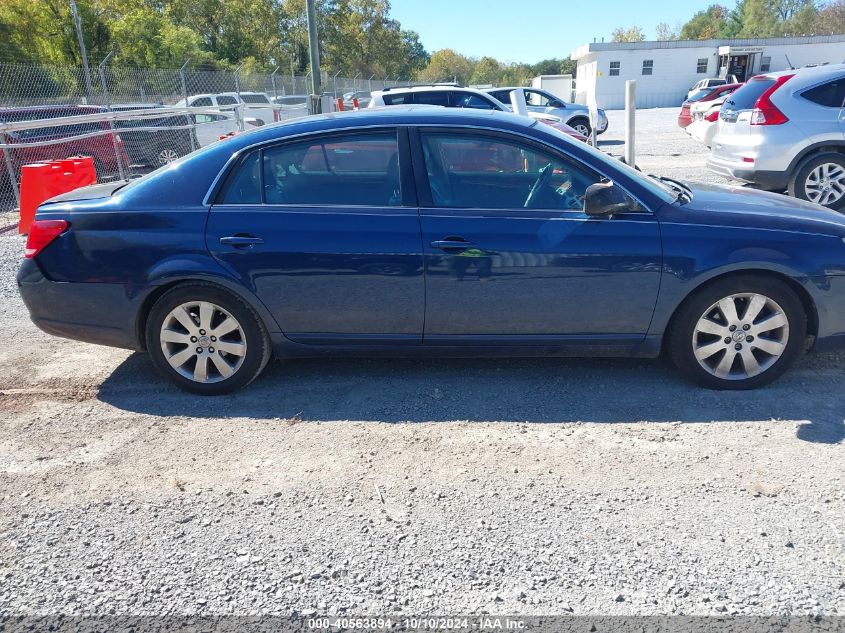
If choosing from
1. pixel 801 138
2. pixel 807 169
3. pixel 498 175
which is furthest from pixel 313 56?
pixel 498 175

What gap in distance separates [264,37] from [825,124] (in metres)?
49.3

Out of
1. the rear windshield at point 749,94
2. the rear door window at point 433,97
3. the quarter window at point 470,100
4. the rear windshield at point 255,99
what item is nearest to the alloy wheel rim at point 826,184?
the rear windshield at point 749,94

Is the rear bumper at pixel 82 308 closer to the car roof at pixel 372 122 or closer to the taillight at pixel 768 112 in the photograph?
the car roof at pixel 372 122

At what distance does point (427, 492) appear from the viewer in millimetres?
3121

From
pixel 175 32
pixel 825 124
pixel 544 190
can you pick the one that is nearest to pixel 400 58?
pixel 175 32

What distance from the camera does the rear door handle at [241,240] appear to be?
392 cm

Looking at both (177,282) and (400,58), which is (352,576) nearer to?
(177,282)

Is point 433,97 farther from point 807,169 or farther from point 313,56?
point 807,169

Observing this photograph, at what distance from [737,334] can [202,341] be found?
3.19 m

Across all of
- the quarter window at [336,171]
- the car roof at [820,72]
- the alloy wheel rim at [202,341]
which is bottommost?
the alloy wheel rim at [202,341]

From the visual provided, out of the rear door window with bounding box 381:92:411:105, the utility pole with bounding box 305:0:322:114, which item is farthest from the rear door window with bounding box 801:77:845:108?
the utility pole with bounding box 305:0:322:114

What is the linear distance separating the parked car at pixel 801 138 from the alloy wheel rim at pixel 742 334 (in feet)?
18.0

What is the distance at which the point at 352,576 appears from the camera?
2598 millimetres

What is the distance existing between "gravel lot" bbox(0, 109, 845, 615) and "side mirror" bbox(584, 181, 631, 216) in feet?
3.57
